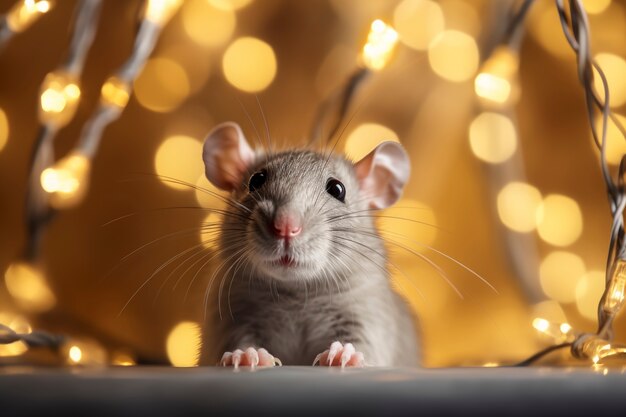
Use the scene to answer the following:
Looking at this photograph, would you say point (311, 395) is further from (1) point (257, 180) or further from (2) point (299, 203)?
(1) point (257, 180)

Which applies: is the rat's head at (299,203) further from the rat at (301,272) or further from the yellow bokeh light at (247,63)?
the yellow bokeh light at (247,63)

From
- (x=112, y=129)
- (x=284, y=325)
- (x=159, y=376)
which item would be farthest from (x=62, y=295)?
(x=159, y=376)

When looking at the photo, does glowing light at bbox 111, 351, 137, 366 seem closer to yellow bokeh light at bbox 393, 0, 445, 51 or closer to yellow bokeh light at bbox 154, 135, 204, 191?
yellow bokeh light at bbox 154, 135, 204, 191

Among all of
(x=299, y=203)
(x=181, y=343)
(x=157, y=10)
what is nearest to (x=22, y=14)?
(x=157, y=10)

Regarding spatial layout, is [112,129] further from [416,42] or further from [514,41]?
[514,41]

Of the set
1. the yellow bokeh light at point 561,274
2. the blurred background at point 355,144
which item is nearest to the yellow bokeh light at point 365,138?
the blurred background at point 355,144
